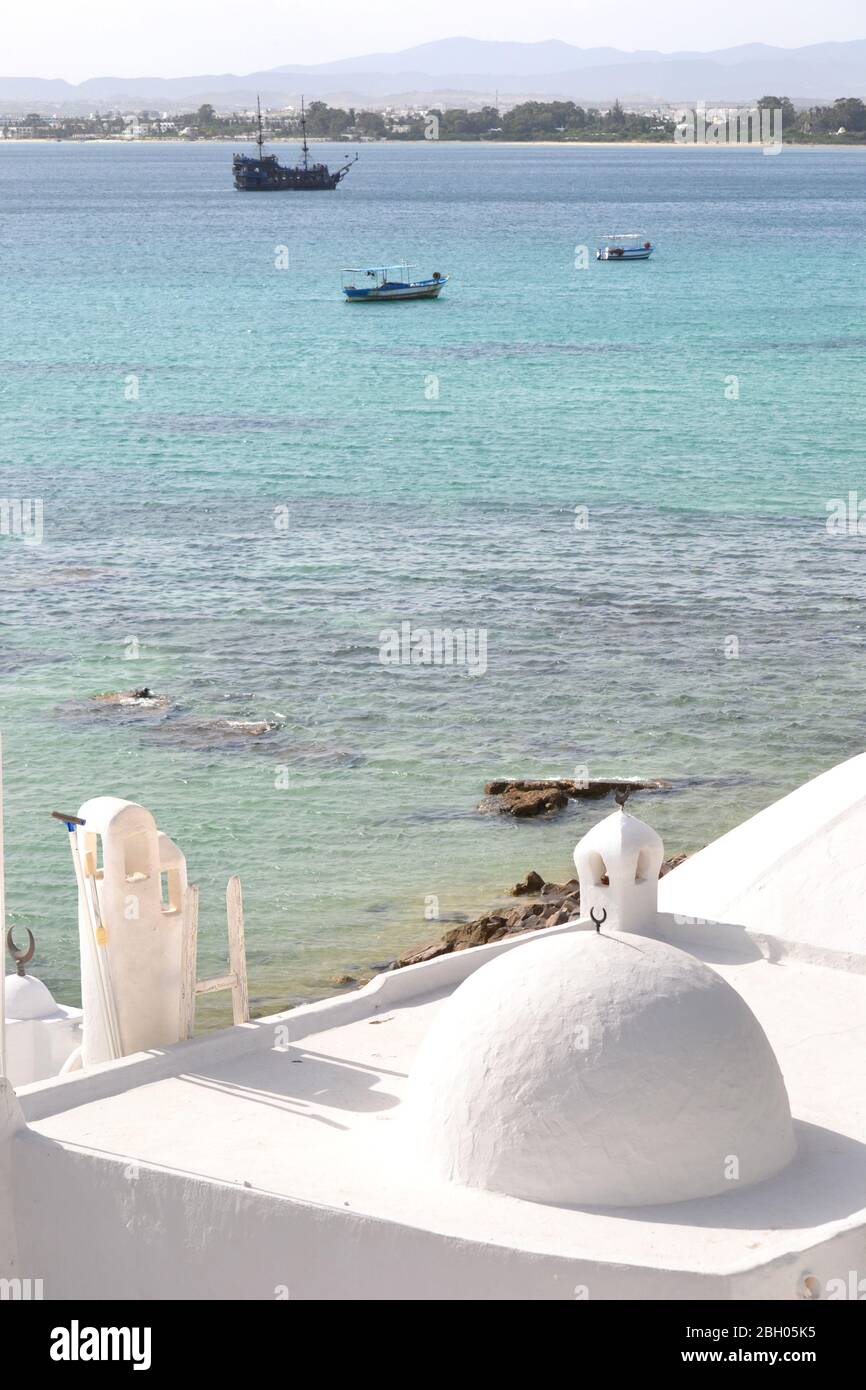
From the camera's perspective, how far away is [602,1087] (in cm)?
1015

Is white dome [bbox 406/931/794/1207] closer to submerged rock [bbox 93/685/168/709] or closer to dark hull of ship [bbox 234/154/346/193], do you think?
submerged rock [bbox 93/685/168/709]

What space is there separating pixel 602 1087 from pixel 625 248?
353 feet

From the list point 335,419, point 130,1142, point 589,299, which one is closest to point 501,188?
point 589,299

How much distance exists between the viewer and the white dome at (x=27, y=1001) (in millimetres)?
16219

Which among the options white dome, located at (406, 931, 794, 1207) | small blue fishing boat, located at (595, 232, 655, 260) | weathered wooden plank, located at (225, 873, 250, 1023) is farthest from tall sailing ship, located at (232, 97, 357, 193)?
white dome, located at (406, 931, 794, 1207)

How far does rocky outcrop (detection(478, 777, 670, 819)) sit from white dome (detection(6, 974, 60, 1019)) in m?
11.1

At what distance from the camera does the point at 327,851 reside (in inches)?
1006

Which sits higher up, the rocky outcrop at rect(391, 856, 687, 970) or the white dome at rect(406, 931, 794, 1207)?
the white dome at rect(406, 931, 794, 1207)

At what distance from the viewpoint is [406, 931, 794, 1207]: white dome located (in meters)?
10.1

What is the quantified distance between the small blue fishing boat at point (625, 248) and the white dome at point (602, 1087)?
98.1 m

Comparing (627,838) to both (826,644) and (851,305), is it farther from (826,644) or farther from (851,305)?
(851,305)

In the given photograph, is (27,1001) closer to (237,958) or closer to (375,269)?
(237,958)

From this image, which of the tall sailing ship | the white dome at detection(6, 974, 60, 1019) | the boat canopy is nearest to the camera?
the white dome at detection(6, 974, 60, 1019)
